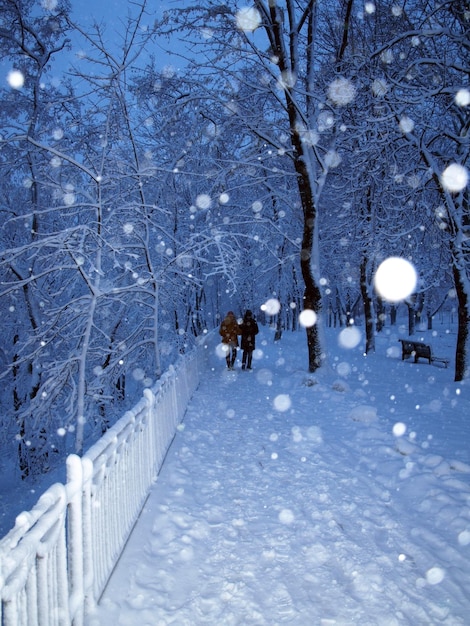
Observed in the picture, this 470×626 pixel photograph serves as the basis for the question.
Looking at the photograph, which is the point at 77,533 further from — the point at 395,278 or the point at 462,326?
the point at 395,278

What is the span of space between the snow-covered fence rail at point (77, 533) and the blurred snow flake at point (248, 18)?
34.9ft

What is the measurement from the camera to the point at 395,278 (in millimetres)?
19203

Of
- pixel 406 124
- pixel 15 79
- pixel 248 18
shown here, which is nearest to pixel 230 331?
pixel 406 124

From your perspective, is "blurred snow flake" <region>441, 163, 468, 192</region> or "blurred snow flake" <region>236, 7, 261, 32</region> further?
"blurred snow flake" <region>236, 7, 261, 32</region>

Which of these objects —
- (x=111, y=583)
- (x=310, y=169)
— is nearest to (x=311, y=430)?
(x=111, y=583)

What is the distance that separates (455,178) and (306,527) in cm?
970

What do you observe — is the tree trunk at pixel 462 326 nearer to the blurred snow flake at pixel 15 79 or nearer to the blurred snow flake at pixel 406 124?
the blurred snow flake at pixel 406 124

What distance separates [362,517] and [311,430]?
282 centimetres

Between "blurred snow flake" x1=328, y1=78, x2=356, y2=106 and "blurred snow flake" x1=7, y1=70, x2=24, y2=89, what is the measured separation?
7.95 m

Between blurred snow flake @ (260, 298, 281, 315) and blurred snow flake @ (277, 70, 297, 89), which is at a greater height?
blurred snow flake @ (277, 70, 297, 89)

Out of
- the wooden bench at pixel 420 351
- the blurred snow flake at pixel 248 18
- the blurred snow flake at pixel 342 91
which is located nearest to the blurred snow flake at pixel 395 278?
the wooden bench at pixel 420 351

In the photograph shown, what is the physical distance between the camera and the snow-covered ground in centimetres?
285

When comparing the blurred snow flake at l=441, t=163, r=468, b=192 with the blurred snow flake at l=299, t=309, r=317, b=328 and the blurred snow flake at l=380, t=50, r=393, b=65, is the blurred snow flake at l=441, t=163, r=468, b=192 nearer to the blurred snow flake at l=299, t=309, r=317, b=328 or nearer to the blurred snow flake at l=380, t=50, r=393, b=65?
the blurred snow flake at l=380, t=50, r=393, b=65

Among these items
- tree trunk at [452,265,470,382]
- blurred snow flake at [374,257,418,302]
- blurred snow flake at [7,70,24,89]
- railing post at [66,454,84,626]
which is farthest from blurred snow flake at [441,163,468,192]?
blurred snow flake at [7,70,24,89]
